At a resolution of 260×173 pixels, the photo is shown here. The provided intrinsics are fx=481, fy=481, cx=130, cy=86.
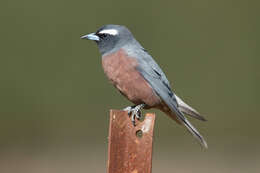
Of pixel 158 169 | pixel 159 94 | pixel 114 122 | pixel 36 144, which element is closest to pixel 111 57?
pixel 159 94

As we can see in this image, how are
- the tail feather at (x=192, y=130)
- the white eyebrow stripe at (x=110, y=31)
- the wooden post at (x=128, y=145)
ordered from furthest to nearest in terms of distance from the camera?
the white eyebrow stripe at (x=110, y=31) → the tail feather at (x=192, y=130) → the wooden post at (x=128, y=145)

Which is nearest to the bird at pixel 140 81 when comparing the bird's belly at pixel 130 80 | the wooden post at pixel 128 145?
the bird's belly at pixel 130 80

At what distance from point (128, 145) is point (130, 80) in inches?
56.5

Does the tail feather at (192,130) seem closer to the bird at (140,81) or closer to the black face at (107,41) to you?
the bird at (140,81)

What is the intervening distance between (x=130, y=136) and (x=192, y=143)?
5185 mm

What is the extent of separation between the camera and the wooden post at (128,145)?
→ 319 cm

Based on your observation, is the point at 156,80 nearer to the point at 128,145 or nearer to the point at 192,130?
the point at 192,130

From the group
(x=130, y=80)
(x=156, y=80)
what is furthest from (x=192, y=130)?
(x=130, y=80)

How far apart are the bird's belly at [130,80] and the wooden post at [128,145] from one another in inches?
48.0

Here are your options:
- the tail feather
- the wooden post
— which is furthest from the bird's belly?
the wooden post

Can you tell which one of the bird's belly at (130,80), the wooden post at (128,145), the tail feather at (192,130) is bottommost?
the tail feather at (192,130)

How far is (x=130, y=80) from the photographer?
4.63m

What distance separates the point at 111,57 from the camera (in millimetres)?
4754

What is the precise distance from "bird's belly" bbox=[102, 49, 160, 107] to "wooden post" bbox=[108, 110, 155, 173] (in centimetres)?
122
